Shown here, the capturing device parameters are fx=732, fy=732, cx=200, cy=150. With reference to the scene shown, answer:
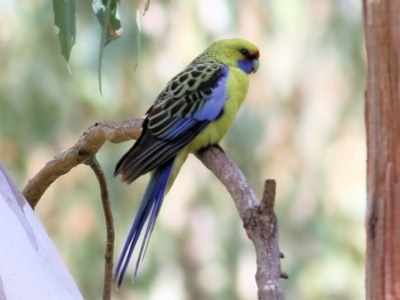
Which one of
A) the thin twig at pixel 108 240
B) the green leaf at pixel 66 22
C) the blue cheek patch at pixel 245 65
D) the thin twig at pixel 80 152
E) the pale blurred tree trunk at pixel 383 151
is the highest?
the blue cheek patch at pixel 245 65

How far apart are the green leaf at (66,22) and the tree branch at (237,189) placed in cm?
27

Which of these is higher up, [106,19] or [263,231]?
[106,19]

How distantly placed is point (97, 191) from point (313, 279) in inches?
47.0

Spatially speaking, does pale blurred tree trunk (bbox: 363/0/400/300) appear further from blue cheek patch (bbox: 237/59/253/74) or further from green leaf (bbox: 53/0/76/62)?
blue cheek patch (bbox: 237/59/253/74)

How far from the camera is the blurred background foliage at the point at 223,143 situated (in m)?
3.66

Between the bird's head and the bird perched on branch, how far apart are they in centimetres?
4

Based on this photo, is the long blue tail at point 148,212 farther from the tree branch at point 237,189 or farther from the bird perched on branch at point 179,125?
the tree branch at point 237,189

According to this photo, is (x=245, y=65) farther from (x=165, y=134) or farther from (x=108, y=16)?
(x=108, y=16)

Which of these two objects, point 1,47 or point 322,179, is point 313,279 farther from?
point 1,47

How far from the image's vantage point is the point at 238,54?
2.43 metres

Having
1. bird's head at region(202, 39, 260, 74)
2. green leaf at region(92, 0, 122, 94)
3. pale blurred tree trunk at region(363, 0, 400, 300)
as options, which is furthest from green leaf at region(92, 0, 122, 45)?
pale blurred tree trunk at region(363, 0, 400, 300)

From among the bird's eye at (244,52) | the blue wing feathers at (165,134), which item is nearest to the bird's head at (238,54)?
the bird's eye at (244,52)

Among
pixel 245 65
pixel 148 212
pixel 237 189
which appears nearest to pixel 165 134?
pixel 148 212

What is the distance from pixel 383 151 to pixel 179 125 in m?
1.33
